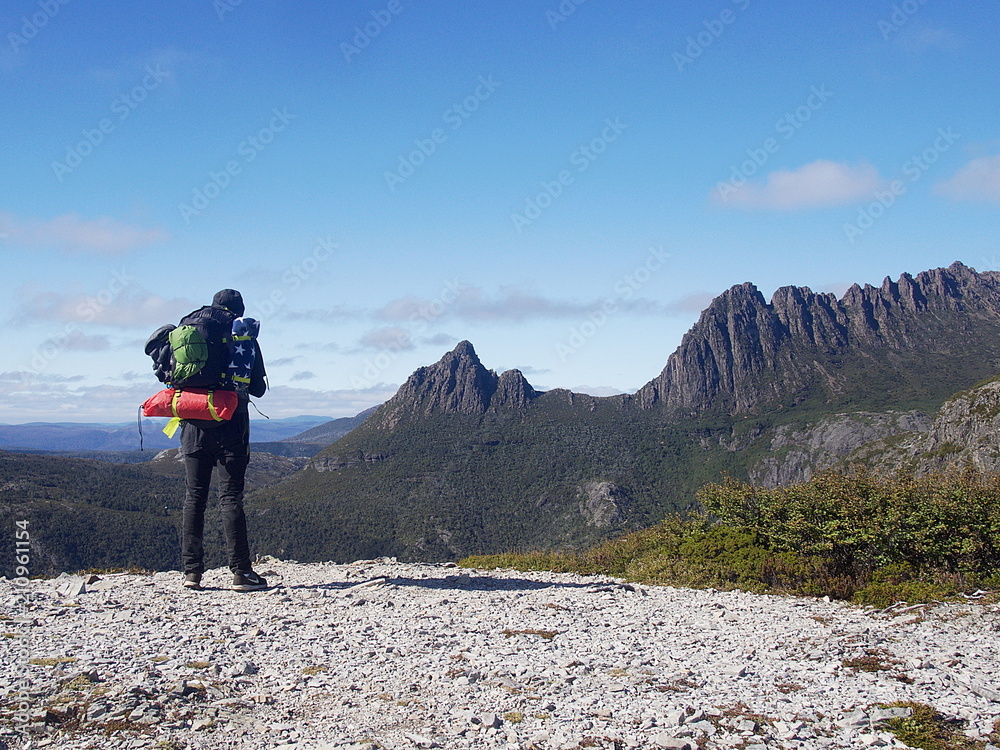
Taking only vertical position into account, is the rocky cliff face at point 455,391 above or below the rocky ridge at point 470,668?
above

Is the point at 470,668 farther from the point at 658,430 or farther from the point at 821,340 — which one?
the point at 821,340

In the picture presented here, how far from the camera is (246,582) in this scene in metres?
9.20

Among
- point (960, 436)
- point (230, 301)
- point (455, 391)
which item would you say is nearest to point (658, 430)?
point (455, 391)

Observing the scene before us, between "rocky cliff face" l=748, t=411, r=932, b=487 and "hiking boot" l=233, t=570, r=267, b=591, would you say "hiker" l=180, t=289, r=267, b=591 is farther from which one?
"rocky cliff face" l=748, t=411, r=932, b=487

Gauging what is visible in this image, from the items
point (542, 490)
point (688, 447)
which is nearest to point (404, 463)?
point (542, 490)

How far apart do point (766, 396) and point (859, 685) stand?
168095 mm

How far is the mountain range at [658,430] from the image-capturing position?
289 ft

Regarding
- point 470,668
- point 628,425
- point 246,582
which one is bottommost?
point 470,668

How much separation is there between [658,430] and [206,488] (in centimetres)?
14335

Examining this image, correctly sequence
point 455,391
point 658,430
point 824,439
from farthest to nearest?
point 455,391 → point 658,430 → point 824,439

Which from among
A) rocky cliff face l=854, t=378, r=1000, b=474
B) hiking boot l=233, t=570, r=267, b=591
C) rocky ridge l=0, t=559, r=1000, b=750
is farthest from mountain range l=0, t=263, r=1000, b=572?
hiking boot l=233, t=570, r=267, b=591

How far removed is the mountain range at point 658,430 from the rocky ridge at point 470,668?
57.7m

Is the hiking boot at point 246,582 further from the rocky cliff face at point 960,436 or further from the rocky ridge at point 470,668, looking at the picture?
the rocky cliff face at point 960,436

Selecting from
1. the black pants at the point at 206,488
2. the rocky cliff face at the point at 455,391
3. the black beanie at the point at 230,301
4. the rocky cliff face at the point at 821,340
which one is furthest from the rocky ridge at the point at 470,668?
the rocky cliff face at the point at 821,340
